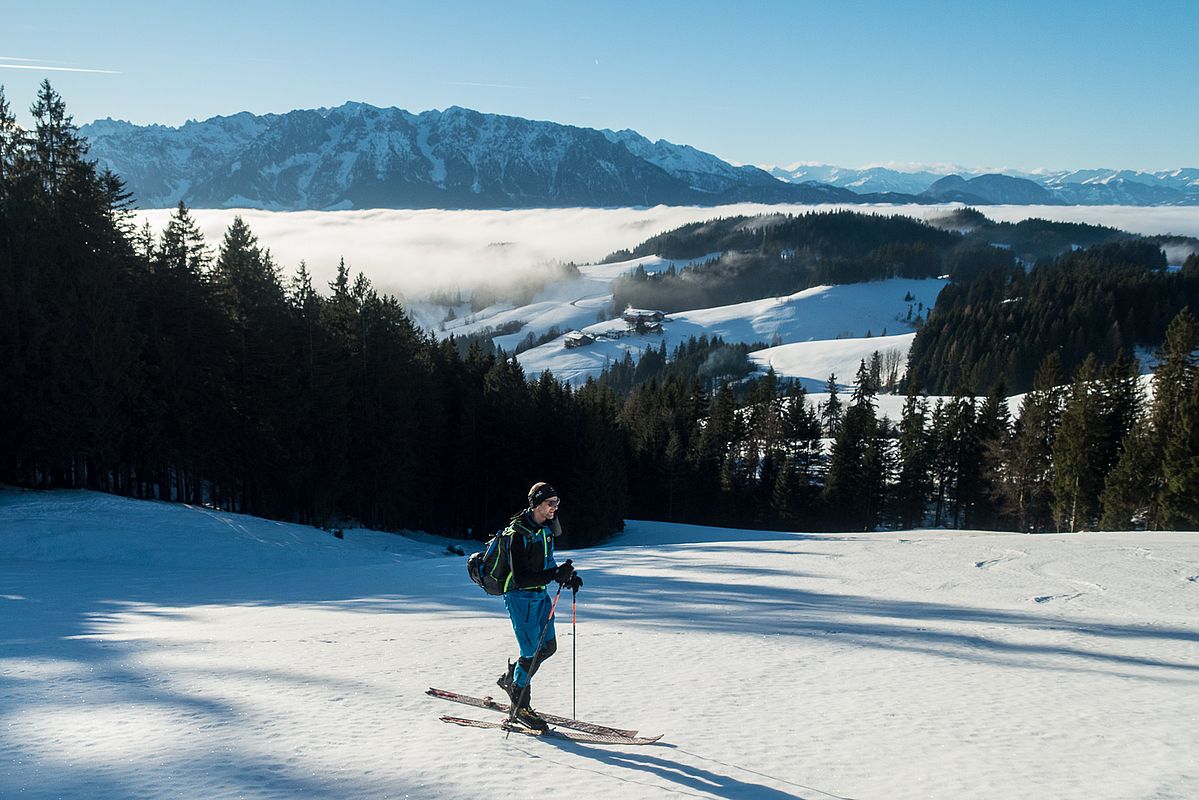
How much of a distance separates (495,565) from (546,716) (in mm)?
1985

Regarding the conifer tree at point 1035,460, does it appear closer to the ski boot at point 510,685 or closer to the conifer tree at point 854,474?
the conifer tree at point 854,474

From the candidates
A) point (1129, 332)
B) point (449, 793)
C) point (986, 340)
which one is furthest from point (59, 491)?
point (1129, 332)

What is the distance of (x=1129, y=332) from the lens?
128 meters

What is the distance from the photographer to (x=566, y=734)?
7527 millimetres

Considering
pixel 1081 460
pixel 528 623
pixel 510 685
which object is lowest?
pixel 1081 460

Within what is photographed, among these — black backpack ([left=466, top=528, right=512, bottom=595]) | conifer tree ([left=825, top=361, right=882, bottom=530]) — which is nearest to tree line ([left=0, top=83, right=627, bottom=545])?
conifer tree ([left=825, top=361, right=882, bottom=530])

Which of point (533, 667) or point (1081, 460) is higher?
point (533, 667)

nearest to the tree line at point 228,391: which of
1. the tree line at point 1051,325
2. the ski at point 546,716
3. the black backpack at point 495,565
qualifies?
the ski at point 546,716

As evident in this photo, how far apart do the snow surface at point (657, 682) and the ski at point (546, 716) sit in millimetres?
219

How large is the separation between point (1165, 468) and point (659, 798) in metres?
43.5

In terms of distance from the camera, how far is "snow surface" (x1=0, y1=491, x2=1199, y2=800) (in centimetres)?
626

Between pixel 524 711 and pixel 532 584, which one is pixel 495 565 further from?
pixel 524 711

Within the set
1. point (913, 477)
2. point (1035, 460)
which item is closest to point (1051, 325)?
point (913, 477)

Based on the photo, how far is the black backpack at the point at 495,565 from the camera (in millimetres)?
7406
